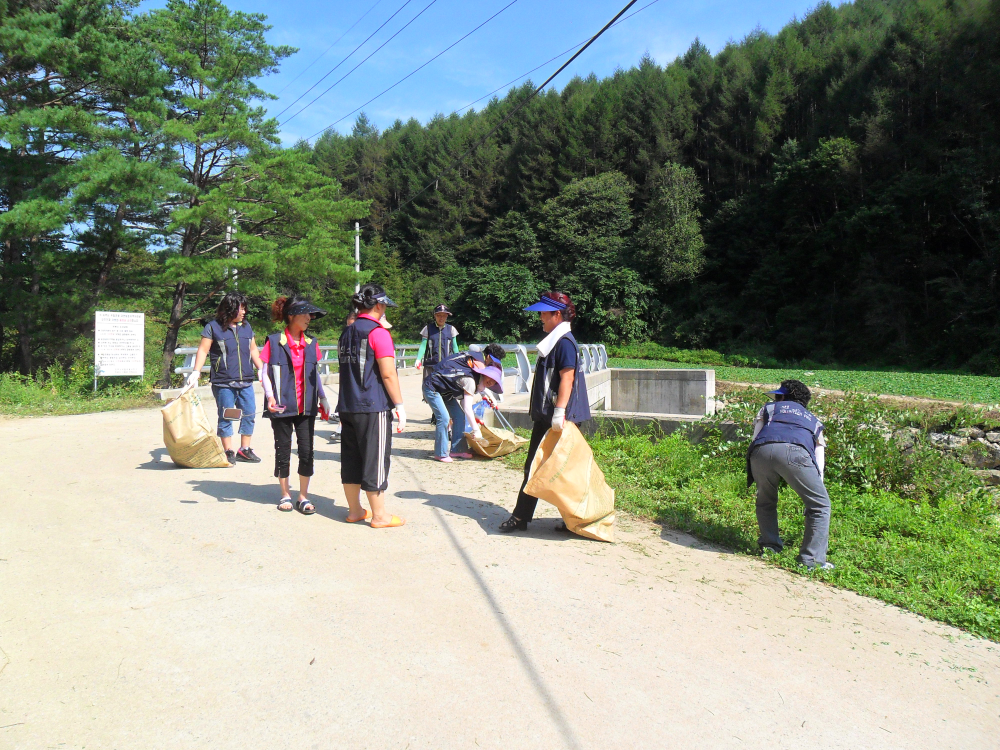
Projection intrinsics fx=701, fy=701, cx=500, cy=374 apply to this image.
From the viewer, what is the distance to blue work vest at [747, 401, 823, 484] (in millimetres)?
5062

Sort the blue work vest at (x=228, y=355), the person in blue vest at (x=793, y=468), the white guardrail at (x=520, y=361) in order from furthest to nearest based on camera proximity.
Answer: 1. the white guardrail at (x=520, y=361)
2. the blue work vest at (x=228, y=355)
3. the person in blue vest at (x=793, y=468)

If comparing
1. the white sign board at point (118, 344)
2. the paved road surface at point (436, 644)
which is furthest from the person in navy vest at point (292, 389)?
the white sign board at point (118, 344)

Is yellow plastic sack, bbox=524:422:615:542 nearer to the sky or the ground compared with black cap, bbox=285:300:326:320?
nearer to the ground

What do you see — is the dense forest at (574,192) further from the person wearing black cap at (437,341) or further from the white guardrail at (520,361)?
the person wearing black cap at (437,341)

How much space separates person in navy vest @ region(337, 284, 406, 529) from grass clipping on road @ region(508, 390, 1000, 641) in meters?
2.51

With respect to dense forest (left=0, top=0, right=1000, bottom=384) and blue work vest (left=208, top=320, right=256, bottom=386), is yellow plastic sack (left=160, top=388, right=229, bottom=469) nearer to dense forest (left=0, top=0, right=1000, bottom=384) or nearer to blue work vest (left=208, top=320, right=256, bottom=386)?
blue work vest (left=208, top=320, right=256, bottom=386)

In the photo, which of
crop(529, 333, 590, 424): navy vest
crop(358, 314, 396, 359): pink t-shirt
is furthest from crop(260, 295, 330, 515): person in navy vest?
crop(529, 333, 590, 424): navy vest

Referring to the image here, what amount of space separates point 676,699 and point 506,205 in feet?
222

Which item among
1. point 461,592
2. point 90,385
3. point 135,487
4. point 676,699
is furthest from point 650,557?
point 90,385

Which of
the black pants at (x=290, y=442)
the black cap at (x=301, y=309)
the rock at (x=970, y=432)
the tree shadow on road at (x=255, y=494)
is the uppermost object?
the black cap at (x=301, y=309)

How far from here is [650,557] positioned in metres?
5.06

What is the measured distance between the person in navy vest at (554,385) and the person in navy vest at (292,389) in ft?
5.92

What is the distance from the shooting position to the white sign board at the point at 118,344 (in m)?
13.9

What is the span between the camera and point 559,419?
199 inches
